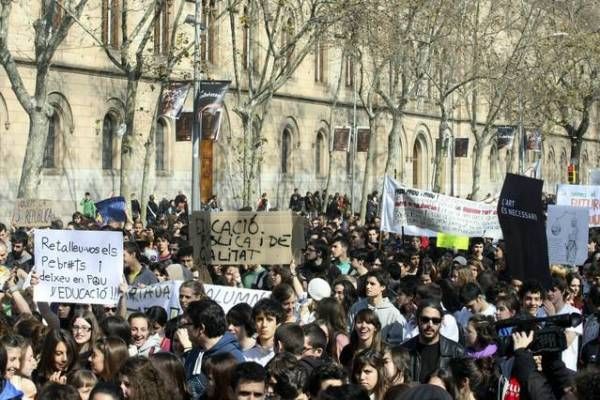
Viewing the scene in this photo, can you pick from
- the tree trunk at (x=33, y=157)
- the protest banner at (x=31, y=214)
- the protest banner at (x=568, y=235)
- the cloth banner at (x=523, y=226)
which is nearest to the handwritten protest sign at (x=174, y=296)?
the cloth banner at (x=523, y=226)

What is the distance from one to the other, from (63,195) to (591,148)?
165ft

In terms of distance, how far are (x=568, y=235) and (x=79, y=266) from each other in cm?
685

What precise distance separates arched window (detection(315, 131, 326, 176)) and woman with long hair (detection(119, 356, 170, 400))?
1811 inches

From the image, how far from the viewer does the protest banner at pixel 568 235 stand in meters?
16.2

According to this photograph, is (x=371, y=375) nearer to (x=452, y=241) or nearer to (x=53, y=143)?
(x=452, y=241)

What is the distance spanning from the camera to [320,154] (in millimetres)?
53469

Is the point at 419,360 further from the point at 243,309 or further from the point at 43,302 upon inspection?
the point at 43,302

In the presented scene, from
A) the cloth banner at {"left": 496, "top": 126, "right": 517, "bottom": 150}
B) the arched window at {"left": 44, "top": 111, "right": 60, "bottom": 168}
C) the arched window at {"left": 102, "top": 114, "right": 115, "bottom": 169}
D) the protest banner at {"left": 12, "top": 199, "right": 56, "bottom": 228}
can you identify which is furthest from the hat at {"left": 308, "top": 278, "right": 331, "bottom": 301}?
the cloth banner at {"left": 496, "top": 126, "right": 517, "bottom": 150}

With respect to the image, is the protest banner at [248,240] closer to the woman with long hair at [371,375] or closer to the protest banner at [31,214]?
the woman with long hair at [371,375]

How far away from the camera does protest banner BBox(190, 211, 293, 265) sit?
13.9 meters

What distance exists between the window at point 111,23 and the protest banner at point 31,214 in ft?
51.7

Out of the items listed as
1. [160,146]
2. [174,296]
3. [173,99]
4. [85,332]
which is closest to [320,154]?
[160,146]

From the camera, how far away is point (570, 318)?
6816 mm

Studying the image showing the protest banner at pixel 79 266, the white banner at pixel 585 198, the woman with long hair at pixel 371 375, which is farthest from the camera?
the white banner at pixel 585 198
